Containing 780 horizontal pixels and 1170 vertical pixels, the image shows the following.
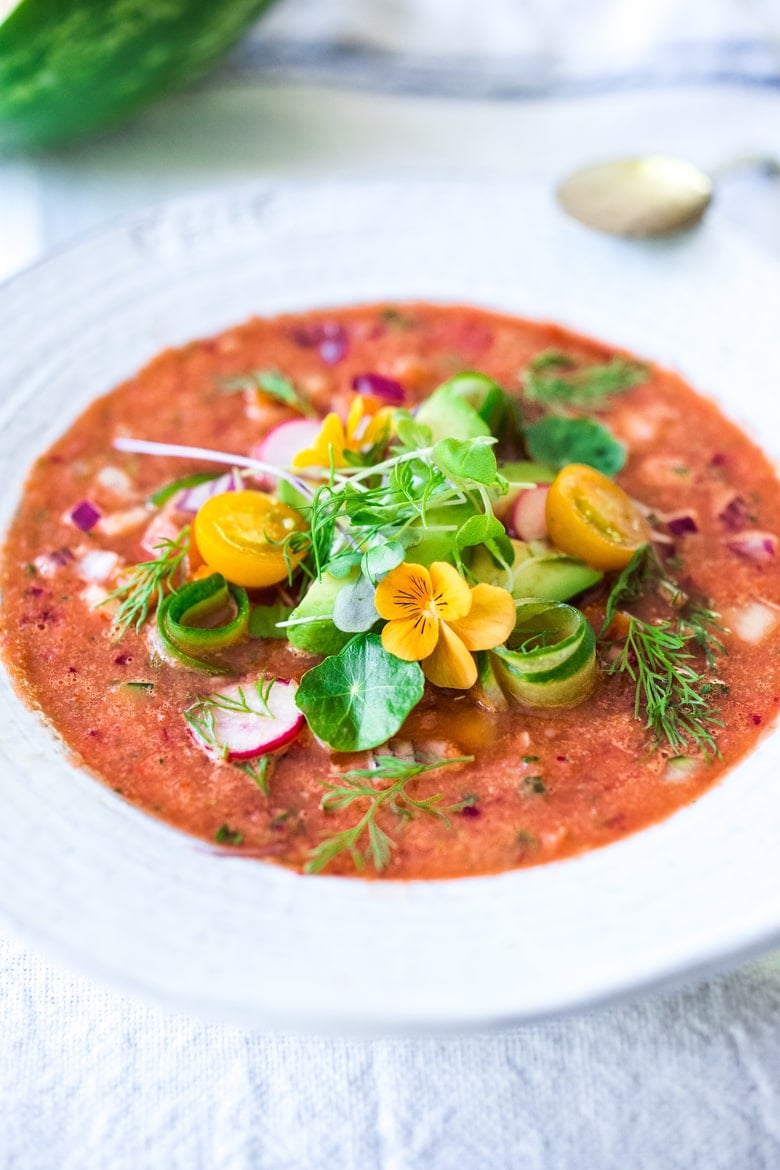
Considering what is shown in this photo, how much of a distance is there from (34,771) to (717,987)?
1.47 metres

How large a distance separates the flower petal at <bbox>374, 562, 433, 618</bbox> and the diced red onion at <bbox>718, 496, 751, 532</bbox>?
0.99 metres

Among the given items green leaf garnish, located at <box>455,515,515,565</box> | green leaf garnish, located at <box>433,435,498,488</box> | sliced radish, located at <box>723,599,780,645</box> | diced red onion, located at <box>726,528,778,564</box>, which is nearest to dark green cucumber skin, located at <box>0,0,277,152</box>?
green leaf garnish, located at <box>433,435,498,488</box>

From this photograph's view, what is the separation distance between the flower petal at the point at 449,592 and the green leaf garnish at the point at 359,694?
0.43 feet

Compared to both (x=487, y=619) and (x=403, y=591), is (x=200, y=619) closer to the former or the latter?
(x=403, y=591)

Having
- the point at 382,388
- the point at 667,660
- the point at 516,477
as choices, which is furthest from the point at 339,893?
the point at 382,388

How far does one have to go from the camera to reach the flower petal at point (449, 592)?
2.54 metres

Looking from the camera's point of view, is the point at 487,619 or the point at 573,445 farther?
the point at 573,445

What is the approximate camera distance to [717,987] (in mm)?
2445

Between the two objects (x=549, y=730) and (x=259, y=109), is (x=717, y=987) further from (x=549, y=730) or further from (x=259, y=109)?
(x=259, y=109)

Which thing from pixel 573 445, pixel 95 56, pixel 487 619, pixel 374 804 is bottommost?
pixel 573 445

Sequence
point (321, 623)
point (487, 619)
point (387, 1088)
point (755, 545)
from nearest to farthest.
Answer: point (387, 1088), point (487, 619), point (321, 623), point (755, 545)

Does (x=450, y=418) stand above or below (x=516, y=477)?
above

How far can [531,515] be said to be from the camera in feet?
9.89

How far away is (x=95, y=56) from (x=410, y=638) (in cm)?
260
